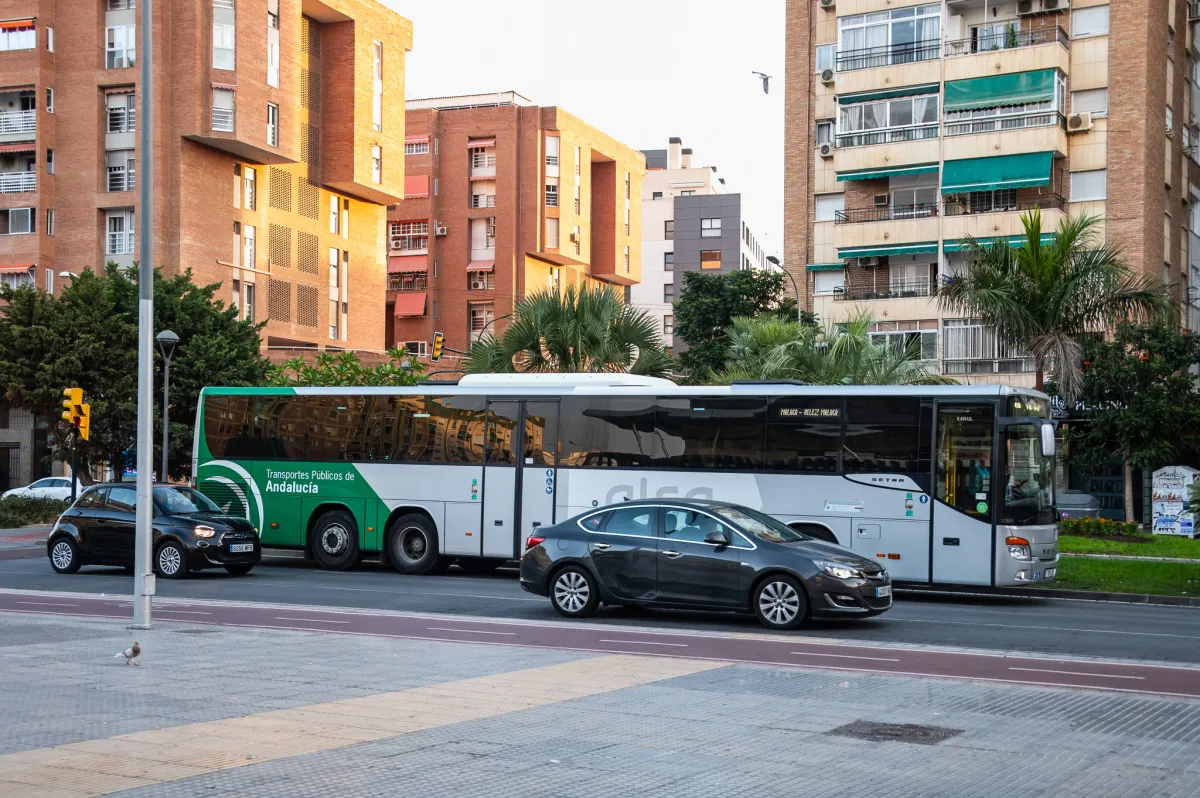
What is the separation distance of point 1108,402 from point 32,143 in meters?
47.0

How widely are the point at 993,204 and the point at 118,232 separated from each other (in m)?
38.0

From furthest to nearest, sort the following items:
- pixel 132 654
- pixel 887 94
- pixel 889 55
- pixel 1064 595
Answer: pixel 889 55 → pixel 887 94 → pixel 1064 595 → pixel 132 654

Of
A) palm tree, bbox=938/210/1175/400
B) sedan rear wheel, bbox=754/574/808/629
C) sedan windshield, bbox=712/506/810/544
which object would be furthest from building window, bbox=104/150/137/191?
sedan rear wheel, bbox=754/574/808/629

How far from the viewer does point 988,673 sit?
1225cm

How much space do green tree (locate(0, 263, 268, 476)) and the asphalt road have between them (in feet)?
54.3

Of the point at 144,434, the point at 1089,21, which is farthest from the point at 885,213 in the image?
the point at 144,434

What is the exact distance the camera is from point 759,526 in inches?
640

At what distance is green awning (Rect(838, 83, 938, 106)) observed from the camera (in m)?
→ 45.7

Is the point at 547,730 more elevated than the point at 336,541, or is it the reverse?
the point at 547,730

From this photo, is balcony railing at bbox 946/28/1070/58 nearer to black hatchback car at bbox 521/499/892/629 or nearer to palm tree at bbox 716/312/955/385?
palm tree at bbox 716/312/955/385

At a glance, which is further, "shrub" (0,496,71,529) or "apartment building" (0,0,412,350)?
"apartment building" (0,0,412,350)

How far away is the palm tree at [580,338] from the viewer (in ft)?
96.6

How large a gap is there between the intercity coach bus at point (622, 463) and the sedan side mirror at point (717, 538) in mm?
4936

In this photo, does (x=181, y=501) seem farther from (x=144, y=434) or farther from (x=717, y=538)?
(x=717, y=538)
